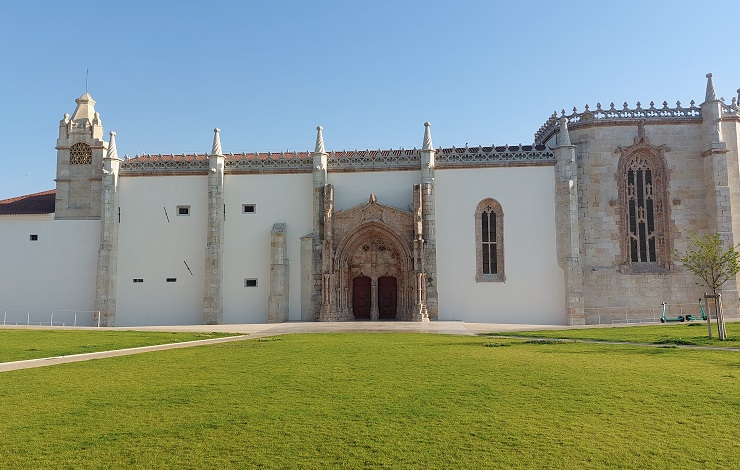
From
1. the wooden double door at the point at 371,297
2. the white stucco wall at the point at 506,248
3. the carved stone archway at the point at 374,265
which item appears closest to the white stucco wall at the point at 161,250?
the carved stone archway at the point at 374,265

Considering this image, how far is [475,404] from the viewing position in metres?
9.13

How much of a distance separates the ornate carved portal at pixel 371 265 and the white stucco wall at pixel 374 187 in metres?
1.02

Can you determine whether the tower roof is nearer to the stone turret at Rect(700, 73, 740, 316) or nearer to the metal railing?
the metal railing

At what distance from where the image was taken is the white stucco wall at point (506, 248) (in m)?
34.1

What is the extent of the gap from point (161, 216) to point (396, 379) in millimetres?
28424

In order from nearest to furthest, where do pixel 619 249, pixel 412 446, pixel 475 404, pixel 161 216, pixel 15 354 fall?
pixel 412 446 → pixel 475 404 → pixel 15 354 → pixel 619 249 → pixel 161 216

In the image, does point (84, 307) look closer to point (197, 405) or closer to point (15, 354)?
point (15, 354)

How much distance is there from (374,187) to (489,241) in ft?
24.0

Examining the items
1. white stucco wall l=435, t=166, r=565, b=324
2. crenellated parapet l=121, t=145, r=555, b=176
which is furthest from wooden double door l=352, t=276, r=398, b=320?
crenellated parapet l=121, t=145, r=555, b=176

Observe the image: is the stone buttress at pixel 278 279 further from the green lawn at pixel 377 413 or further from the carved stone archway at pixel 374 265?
the green lawn at pixel 377 413

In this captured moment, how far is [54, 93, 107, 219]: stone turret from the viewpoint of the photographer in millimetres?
37562

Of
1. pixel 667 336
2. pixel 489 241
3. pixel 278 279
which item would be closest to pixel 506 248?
pixel 489 241

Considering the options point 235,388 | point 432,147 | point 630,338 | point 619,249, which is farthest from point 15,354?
point 619,249

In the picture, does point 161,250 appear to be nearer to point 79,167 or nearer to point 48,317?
point 48,317
